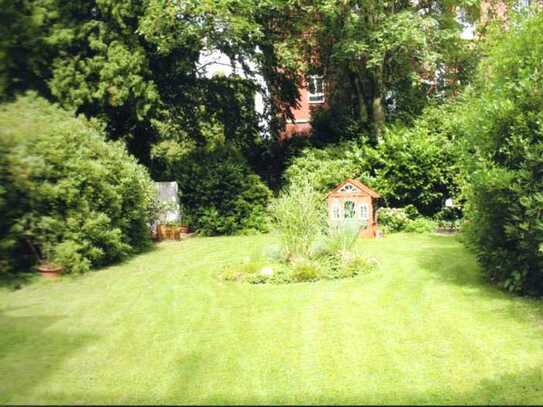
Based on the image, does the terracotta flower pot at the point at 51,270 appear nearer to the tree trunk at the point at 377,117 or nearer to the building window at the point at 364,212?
the building window at the point at 364,212

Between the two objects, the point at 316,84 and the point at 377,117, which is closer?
the point at 377,117

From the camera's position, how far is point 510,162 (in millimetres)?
7723

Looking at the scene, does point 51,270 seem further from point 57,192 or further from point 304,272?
point 304,272

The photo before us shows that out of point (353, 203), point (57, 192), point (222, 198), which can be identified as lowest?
point (353, 203)

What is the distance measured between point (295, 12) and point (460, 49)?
22.0 feet

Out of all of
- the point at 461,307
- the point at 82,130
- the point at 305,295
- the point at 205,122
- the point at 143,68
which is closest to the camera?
the point at 461,307

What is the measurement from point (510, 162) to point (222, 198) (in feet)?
36.9

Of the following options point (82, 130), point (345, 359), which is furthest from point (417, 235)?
point (345, 359)

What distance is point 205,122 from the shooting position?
2202 centimetres

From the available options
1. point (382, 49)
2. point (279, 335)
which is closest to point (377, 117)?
point (382, 49)

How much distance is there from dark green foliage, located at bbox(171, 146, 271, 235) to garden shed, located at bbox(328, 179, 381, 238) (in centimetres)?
313

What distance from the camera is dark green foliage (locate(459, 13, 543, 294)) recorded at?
7238mm

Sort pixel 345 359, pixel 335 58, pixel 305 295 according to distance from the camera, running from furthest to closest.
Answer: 1. pixel 335 58
2. pixel 305 295
3. pixel 345 359

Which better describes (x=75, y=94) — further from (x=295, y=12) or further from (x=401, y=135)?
(x=401, y=135)
